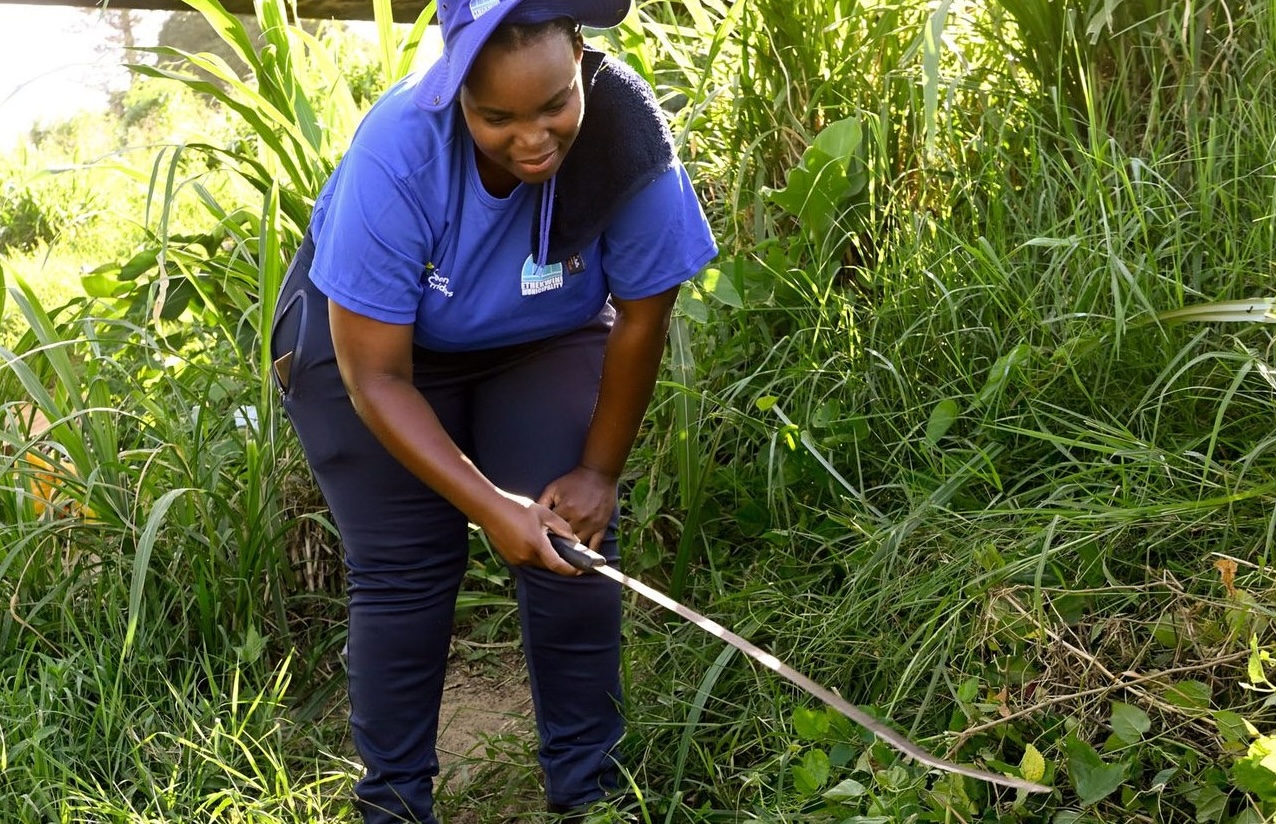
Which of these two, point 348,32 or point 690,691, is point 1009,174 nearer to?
point 690,691

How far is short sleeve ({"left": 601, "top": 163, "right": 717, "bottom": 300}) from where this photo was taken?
2143 mm

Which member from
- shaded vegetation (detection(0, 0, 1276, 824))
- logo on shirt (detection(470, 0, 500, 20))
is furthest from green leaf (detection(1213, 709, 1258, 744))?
logo on shirt (detection(470, 0, 500, 20))

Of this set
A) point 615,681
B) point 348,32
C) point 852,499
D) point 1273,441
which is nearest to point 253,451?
point 615,681

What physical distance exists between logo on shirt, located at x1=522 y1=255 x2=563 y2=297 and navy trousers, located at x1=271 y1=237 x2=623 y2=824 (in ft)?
0.61

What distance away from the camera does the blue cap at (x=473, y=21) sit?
180 cm

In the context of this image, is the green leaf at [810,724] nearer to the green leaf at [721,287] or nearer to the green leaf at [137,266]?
the green leaf at [721,287]

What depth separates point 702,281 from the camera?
2.94m

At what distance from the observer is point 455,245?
2.09 metres

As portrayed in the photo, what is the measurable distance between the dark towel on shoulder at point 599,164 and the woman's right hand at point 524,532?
385mm

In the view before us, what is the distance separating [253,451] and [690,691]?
1.02 m

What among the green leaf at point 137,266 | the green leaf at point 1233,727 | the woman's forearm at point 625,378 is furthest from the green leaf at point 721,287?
the green leaf at point 137,266

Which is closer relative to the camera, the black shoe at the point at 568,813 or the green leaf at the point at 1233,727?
the green leaf at the point at 1233,727

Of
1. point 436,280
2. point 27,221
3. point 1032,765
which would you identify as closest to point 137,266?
point 436,280

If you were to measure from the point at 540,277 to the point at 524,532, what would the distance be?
1.26 feet
